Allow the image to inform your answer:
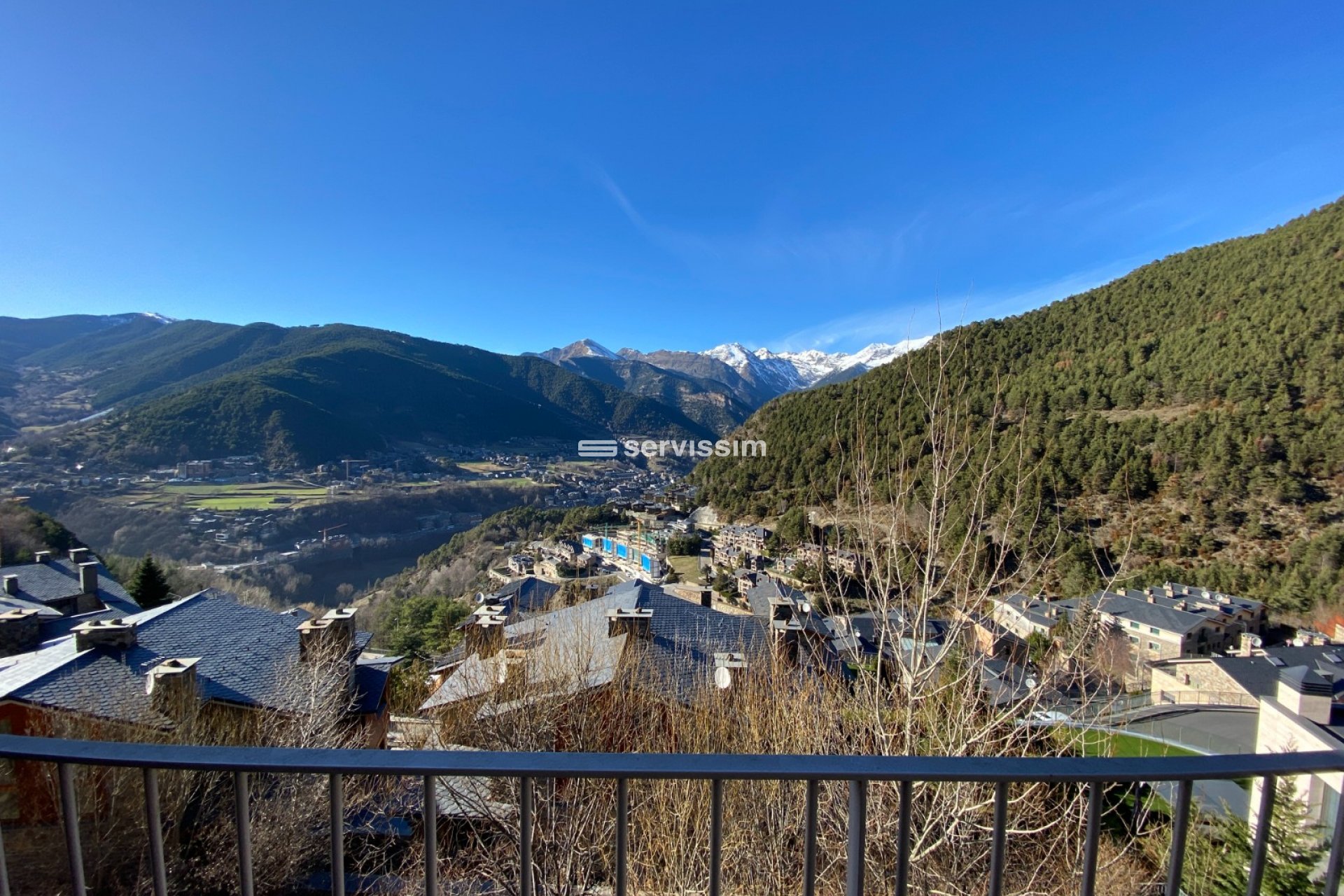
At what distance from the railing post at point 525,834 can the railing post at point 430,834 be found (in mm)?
163

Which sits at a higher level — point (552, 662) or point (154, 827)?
point (154, 827)

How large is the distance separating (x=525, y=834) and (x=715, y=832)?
0.37m

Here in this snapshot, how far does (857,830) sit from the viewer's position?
102 cm

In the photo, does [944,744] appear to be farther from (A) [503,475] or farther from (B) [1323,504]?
(A) [503,475]

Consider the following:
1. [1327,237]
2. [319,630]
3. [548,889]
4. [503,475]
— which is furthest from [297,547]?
[1327,237]

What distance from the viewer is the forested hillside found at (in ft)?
79.0

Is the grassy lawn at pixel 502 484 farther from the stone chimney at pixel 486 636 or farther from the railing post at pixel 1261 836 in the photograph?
the railing post at pixel 1261 836

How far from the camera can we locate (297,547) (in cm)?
3744

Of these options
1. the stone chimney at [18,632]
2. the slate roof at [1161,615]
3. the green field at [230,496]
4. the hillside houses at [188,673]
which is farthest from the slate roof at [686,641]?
the green field at [230,496]

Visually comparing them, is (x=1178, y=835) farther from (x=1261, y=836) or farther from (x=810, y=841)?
(x=810, y=841)

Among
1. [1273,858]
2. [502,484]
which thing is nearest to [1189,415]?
[1273,858]

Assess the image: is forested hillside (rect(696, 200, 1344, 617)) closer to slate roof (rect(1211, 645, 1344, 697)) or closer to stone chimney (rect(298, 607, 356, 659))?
slate roof (rect(1211, 645, 1344, 697))

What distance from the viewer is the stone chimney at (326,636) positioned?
23.0ft

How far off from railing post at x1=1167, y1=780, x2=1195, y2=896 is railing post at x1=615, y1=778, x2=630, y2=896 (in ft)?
3.38
